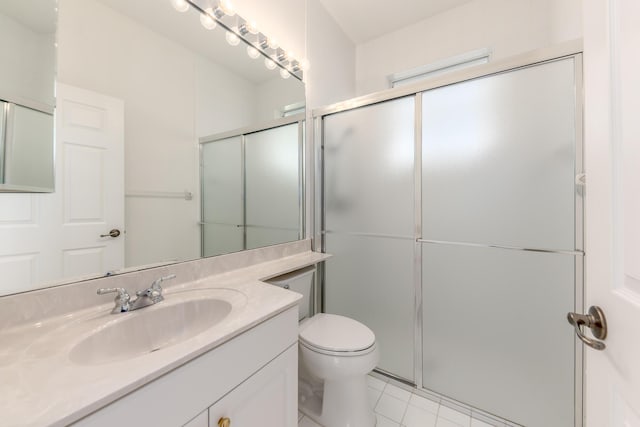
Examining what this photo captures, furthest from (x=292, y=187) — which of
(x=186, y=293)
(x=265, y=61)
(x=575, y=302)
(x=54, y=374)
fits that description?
(x=575, y=302)

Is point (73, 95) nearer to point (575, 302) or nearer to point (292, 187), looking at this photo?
point (292, 187)

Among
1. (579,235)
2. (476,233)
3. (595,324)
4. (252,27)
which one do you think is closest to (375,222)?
(476,233)

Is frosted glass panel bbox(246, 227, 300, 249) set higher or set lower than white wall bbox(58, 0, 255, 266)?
lower

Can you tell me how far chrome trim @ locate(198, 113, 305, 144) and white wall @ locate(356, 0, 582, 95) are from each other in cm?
108

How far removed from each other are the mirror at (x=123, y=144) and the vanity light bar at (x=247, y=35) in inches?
1.7

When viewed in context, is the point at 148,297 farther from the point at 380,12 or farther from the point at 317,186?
the point at 380,12

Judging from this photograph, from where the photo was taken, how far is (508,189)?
1226 mm

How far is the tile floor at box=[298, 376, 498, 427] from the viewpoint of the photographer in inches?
50.8

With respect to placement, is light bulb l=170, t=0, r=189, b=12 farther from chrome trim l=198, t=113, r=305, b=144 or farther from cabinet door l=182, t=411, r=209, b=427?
cabinet door l=182, t=411, r=209, b=427

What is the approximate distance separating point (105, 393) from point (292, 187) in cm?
145

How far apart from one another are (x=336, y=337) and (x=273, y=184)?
1.03 meters

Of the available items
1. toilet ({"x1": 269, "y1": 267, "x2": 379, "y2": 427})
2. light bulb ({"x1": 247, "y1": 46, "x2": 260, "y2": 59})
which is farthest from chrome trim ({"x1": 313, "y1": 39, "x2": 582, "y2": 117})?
toilet ({"x1": 269, "y1": 267, "x2": 379, "y2": 427})

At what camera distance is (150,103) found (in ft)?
3.45

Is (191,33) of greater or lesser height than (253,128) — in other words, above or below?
above
